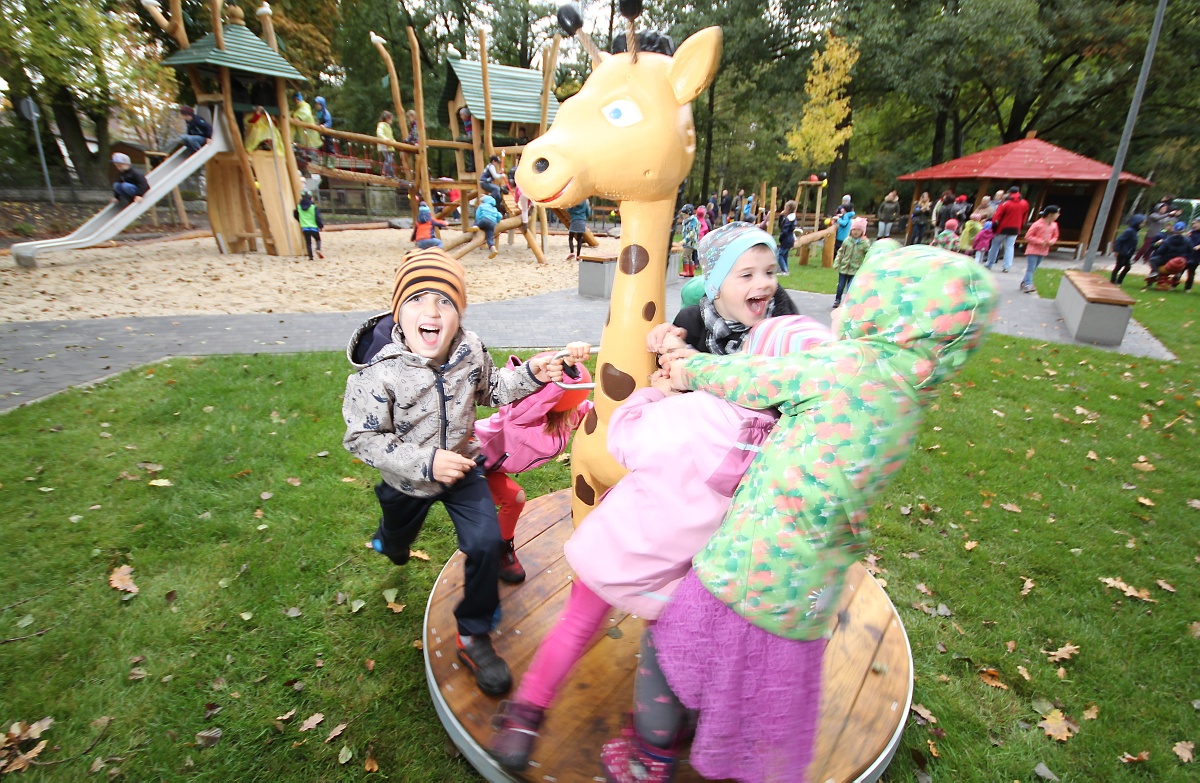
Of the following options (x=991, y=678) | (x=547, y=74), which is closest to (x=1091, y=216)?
(x=547, y=74)

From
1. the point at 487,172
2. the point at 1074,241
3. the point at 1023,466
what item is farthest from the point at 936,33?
the point at 1023,466

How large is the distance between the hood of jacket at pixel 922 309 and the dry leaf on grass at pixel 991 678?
82.7 inches

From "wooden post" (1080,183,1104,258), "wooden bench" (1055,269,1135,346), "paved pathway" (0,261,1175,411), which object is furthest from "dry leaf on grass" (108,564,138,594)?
"wooden post" (1080,183,1104,258)

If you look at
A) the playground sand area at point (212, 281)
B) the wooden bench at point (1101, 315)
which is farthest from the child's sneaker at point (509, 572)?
the wooden bench at point (1101, 315)

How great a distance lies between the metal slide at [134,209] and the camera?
10.7 meters

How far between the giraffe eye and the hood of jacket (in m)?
0.96

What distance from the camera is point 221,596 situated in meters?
2.97

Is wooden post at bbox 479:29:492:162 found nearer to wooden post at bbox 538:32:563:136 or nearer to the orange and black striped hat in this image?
wooden post at bbox 538:32:563:136

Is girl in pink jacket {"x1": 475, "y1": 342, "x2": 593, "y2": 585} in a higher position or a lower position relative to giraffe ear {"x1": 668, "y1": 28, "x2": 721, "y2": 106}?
lower

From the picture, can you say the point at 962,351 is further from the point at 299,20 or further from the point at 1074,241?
the point at 299,20

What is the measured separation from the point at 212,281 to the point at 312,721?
10.1 meters

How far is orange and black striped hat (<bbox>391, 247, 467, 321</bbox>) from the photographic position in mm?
2129

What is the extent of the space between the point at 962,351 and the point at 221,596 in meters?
3.33

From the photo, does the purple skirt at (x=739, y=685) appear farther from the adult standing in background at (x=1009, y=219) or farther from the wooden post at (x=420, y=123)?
the adult standing in background at (x=1009, y=219)
